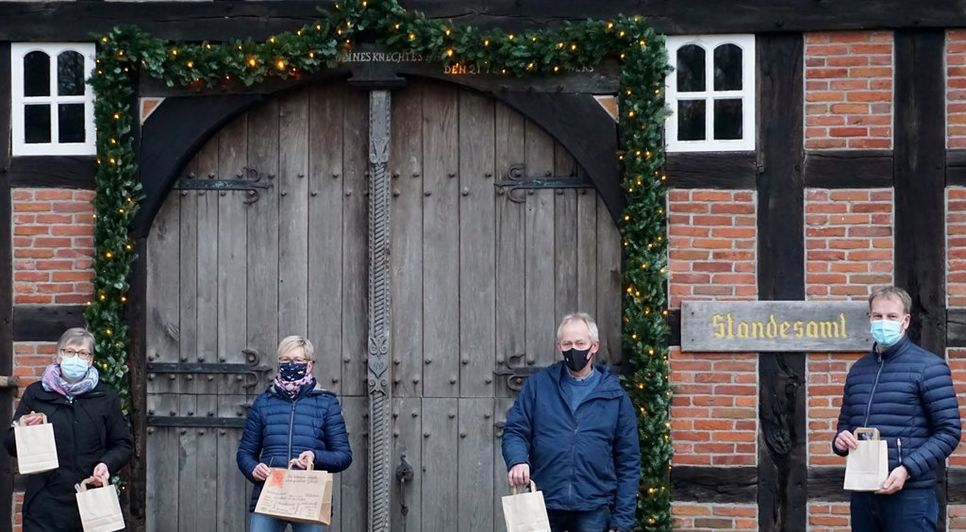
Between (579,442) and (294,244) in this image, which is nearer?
(579,442)

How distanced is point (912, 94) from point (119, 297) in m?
4.25

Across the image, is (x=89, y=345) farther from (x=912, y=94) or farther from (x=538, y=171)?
(x=912, y=94)

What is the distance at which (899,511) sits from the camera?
5926 millimetres

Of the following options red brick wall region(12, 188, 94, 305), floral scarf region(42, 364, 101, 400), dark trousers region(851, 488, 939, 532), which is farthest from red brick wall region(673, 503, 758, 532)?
red brick wall region(12, 188, 94, 305)

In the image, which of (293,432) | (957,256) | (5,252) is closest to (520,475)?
(293,432)

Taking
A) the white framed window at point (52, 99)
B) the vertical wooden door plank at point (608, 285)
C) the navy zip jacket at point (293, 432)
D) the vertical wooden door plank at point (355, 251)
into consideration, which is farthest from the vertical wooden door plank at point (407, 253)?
the white framed window at point (52, 99)

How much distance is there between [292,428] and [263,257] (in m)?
1.67

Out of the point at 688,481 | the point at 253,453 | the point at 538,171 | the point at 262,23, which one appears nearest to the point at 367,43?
the point at 262,23

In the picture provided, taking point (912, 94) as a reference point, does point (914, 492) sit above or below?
below

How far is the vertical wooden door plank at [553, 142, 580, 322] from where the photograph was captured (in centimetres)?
766

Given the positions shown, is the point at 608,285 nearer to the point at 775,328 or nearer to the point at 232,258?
the point at 775,328

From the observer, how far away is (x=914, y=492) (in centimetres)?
591

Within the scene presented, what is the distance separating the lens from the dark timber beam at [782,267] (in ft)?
24.1

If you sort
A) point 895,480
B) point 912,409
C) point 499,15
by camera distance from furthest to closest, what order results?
point 499,15 → point 912,409 → point 895,480
